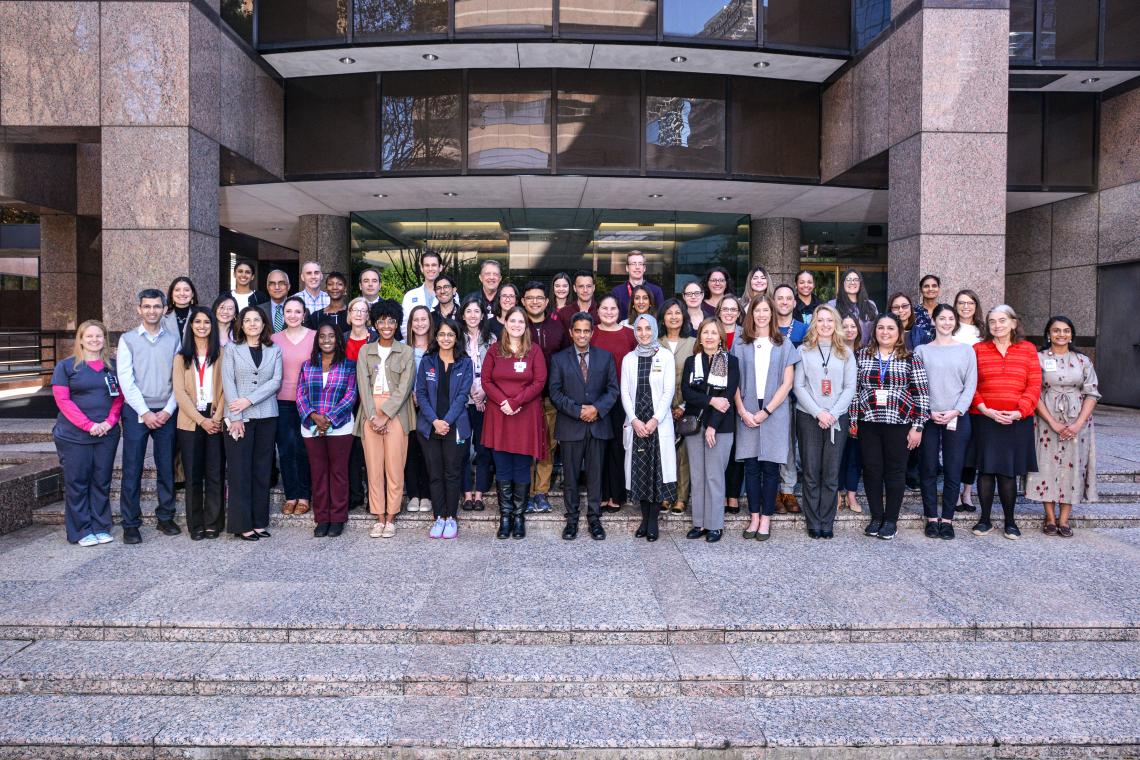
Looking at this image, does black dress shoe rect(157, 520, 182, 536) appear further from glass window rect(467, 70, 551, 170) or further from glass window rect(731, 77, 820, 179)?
glass window rect(731, 77, 820, 179)

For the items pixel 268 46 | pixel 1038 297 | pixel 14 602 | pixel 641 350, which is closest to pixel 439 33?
pixel 268 46

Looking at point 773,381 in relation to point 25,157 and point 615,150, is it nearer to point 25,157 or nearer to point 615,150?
point 615,150

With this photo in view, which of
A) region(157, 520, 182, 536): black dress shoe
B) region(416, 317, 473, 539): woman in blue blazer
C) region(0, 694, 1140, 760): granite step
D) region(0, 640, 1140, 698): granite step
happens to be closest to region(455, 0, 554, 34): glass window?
region(416, 317, 473, 539): woman in blue blazer

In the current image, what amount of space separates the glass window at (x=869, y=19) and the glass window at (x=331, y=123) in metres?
7.54

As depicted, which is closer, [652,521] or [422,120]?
[652,521]

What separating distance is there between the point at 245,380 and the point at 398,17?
6.43 m

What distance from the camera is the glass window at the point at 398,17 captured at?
970 cm

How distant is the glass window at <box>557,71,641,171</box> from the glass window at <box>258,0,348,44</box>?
339 cm

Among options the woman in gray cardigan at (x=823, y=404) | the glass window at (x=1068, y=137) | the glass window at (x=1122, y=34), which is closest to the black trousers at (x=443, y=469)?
the woman in gray cardigan at (x=823, y=404)

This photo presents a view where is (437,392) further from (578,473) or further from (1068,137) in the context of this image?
(1068,137)

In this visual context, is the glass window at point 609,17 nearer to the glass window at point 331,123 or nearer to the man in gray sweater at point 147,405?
the glass window at point 331,123

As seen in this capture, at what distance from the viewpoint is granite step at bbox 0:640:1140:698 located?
3.88m

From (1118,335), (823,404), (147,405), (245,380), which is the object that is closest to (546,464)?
(823,404)

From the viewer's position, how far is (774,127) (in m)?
11.3
